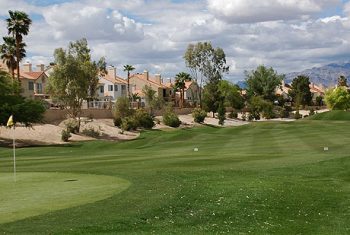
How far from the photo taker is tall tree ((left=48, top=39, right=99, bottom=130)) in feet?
248

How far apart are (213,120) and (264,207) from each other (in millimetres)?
102790

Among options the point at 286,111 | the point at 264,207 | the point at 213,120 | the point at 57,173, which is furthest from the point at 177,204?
the point at 286,111

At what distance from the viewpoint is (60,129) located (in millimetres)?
78188

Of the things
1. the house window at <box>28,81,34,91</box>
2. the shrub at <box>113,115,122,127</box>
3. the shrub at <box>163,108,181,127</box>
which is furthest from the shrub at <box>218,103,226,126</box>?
the house window at <box>28,81,34,91</box>

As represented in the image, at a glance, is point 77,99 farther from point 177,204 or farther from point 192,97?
point 192,97

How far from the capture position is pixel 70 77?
76188 mm

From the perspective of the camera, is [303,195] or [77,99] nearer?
[303,195]

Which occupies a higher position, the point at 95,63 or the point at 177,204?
the point at 95,63

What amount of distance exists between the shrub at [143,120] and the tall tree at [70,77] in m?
11.1

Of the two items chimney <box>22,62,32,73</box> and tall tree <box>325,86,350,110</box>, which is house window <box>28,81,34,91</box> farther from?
tall tree <box>325,86,350,110</box>

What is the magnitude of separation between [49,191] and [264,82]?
141605mm

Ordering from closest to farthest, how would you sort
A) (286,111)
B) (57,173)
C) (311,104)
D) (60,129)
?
(57,173) < (60,129) < (286,111) < (311,104)

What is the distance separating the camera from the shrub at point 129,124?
3393 inches

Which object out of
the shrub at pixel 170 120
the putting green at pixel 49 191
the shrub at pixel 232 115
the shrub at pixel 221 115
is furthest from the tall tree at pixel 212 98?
the putting green at pixel 49 191
